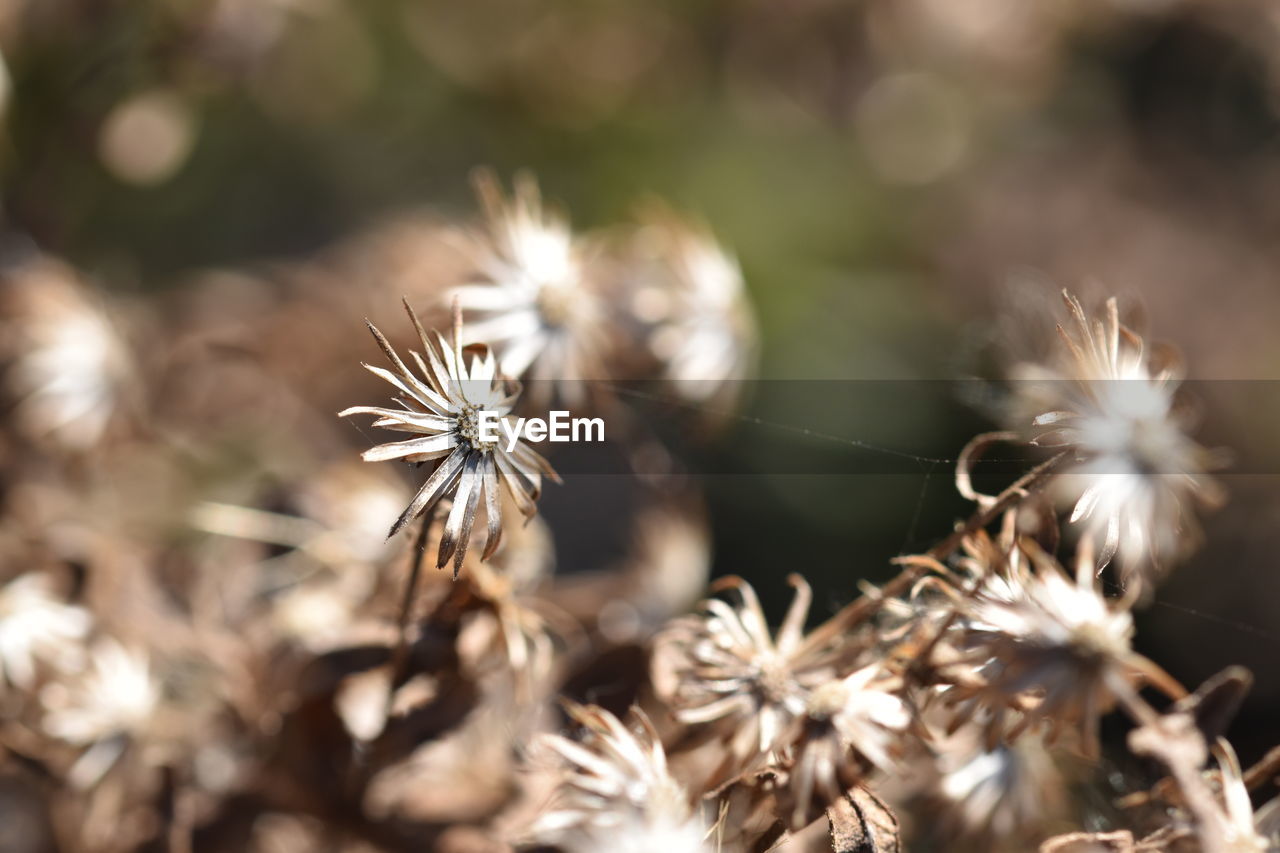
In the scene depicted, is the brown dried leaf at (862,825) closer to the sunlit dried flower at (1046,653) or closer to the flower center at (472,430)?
the sunlit dried flower at (1046,653)

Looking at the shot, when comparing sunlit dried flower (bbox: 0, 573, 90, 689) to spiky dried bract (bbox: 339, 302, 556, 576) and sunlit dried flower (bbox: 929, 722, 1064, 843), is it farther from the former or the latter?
sunlit dried flower (bbox: 929, 722, 1064, 843)

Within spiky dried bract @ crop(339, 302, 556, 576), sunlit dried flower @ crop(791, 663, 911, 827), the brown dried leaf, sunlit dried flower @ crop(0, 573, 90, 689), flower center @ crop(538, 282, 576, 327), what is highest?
flower center @ crop(538, 282, 576, 327)

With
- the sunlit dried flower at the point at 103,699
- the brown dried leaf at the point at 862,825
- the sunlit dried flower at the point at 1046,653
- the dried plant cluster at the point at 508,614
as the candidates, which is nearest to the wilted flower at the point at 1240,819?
the dried plant cluster at the point at 508,614

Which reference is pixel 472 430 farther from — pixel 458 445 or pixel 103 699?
pixel 103 699

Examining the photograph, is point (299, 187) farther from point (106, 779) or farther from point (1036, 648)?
point (1036, 648)

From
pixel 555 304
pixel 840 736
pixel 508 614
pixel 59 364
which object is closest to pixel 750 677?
pixel 840 736

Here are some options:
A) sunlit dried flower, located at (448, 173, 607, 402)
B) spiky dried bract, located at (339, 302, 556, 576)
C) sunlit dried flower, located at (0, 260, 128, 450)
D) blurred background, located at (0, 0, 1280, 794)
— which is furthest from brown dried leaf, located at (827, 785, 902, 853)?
sunlit dried flower, located at (0, 260, 128, 450)
